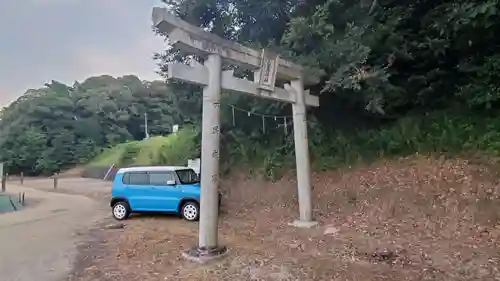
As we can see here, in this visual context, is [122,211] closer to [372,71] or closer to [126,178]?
[126,178]

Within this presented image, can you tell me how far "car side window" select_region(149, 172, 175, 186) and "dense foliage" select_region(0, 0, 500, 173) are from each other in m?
3.25

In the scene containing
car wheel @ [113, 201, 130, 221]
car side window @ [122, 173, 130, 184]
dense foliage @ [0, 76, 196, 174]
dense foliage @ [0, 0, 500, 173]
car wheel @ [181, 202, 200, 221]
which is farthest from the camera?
dense foliage @ [0, 76, 196, 174]

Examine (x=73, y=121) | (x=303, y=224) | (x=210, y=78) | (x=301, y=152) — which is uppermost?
(x=73, y=121)

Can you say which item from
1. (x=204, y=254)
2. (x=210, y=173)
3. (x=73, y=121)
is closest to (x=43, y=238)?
(x=204, y=254)

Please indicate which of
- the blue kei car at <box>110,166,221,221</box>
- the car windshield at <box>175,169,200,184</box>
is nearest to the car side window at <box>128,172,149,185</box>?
the blue kei car at <box>110,166,221,221</box>

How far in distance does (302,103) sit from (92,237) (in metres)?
5.55

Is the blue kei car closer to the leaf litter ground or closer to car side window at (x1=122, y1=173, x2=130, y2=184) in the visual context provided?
car side window at (x1=122, y1=173, x2=130, y2=184)

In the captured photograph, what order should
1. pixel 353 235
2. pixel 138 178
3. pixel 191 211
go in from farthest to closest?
1. pixel 138 178
2. pixel 191 211
3. pixel 353 235

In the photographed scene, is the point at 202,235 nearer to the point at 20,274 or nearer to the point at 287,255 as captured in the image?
the point at 287,255

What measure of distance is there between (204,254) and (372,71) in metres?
5.26

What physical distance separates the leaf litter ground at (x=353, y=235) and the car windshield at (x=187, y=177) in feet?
3.51

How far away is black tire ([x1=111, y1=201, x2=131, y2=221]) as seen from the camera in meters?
11.3

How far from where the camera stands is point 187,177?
11.1 m

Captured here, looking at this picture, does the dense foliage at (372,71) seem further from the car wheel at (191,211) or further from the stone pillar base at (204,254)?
the stone pillar base at (204,254)
